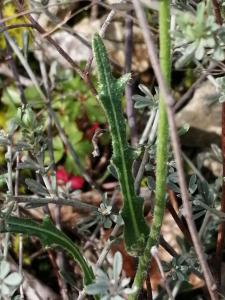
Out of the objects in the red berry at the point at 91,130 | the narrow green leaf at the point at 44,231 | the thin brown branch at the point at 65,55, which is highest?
the thin brown branch at the point at 65,55

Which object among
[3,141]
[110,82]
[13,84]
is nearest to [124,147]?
[110,82]

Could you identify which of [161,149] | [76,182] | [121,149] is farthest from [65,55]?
[76,182]

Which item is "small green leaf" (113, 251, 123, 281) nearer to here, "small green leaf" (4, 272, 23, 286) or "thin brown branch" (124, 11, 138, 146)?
"small green leaf" (4, 272, 23, 286)

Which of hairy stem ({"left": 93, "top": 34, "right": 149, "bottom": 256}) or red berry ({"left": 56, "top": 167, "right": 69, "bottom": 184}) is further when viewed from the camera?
red berry ({"left": 56, "top": 167, "right": 69, "bottom": 184})

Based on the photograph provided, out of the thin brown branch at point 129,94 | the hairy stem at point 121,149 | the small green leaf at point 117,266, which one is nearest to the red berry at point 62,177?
the thin brown branch at point 129,94

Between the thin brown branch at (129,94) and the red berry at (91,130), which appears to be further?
the red berry at (91,130)

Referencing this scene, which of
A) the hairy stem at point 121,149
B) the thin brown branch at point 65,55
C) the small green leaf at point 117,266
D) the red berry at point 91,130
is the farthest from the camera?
the red berry at point 91,130

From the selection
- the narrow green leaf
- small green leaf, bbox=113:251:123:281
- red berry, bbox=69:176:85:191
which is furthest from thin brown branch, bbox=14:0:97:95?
red berry, bbox=69:176:85:191

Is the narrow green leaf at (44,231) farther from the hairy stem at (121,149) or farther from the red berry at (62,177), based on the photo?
the red berry at (62,177)
